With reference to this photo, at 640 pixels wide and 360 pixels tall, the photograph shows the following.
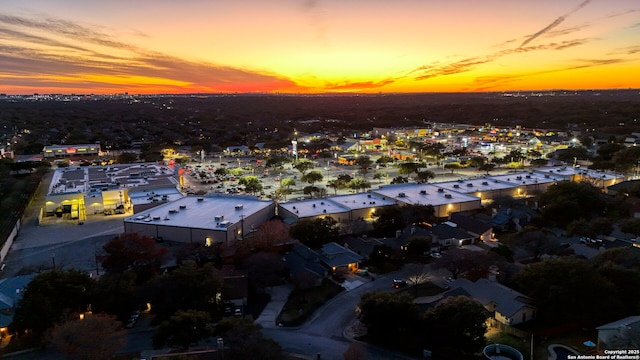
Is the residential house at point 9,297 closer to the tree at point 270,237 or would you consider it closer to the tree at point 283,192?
the tree at point 270,237

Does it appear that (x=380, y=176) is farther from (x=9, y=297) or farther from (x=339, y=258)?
(x=9, y=297)

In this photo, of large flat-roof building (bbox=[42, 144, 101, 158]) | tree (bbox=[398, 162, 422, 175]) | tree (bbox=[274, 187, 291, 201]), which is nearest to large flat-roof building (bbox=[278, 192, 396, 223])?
tree (bbox=[274, 187, 291, 201])

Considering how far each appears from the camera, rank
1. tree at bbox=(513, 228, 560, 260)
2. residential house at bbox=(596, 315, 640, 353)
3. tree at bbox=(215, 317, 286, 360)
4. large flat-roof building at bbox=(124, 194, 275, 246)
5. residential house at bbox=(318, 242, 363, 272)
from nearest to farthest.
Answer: residential house at bbox=(596, 315, 640, 353)
tree at bbox=(215, 317, 286, 360)
residential house at bbox=(318, 242, 363, 272)
tree at bbox=(513, 228, 560, 260)
large flat-roof building at bbox=(124, 194, 275, 246)

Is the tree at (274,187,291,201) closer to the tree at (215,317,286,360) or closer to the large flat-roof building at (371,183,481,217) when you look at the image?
the large flat-roof building at (371,183,481,217)

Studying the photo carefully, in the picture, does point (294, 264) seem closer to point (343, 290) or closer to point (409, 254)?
point (343, 290)

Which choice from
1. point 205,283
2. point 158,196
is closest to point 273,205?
point 158,196

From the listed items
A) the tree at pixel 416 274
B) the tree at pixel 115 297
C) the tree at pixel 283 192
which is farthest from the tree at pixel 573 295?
the tree at pixel 283 192
